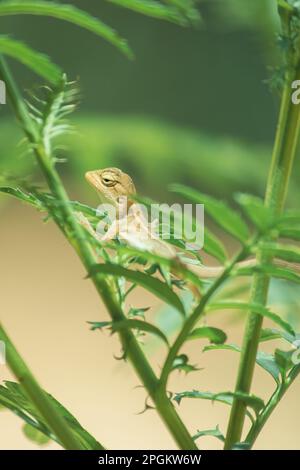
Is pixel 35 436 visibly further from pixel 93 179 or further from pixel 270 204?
pixel 93 179

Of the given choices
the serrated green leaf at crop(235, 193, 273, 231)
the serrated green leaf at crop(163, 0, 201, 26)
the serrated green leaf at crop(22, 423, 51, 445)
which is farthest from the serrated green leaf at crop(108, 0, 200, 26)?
the serrated green leaf at crop(22, 423, 51, 445)

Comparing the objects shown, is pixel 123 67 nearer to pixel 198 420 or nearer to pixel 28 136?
pixel 198 420

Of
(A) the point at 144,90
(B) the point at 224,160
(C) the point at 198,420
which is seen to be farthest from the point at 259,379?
(B) the point at 224,160

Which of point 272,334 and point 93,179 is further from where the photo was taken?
point 93,179

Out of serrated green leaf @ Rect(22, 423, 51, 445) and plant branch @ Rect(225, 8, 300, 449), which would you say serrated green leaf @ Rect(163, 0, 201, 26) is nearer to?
A: plant branch @ Rect(225, 8, 300, 449)

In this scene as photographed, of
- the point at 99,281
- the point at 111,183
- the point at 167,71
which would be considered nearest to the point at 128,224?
the point at 111,183
